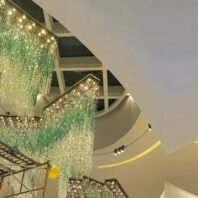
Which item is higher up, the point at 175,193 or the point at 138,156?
the point at 138,156

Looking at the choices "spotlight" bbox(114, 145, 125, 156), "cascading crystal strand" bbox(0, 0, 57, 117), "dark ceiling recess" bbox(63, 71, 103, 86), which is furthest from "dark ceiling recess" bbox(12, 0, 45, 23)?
"spotlight" bbox(114, 145, 125, 156)

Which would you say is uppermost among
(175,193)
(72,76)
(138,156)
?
(72,76)

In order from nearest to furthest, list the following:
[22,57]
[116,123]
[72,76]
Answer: [22,57], [72,76], [116,123]

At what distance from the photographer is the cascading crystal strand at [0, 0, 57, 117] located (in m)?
5.55

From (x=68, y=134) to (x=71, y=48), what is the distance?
10.5ft

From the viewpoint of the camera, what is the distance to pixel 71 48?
1037cm

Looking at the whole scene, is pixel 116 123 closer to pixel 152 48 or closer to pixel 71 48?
pixel 71 48

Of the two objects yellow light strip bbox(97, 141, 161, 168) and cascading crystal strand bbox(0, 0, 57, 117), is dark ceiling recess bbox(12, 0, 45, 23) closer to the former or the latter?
cascading crystal strand bbox(0, 0, 57, 117)

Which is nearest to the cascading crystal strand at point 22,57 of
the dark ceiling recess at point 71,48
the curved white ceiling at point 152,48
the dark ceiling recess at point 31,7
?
the curved white ceiling at point 152,48

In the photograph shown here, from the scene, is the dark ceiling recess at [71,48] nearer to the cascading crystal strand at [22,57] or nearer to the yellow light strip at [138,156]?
the yellow light strip at [138,156]

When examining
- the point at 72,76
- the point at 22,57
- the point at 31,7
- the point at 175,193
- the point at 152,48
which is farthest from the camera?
the point at 72,76

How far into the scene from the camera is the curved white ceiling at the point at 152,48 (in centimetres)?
361

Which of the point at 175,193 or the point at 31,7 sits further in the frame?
the point at 31,7

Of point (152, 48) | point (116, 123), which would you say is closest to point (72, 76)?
point (116, 123)
